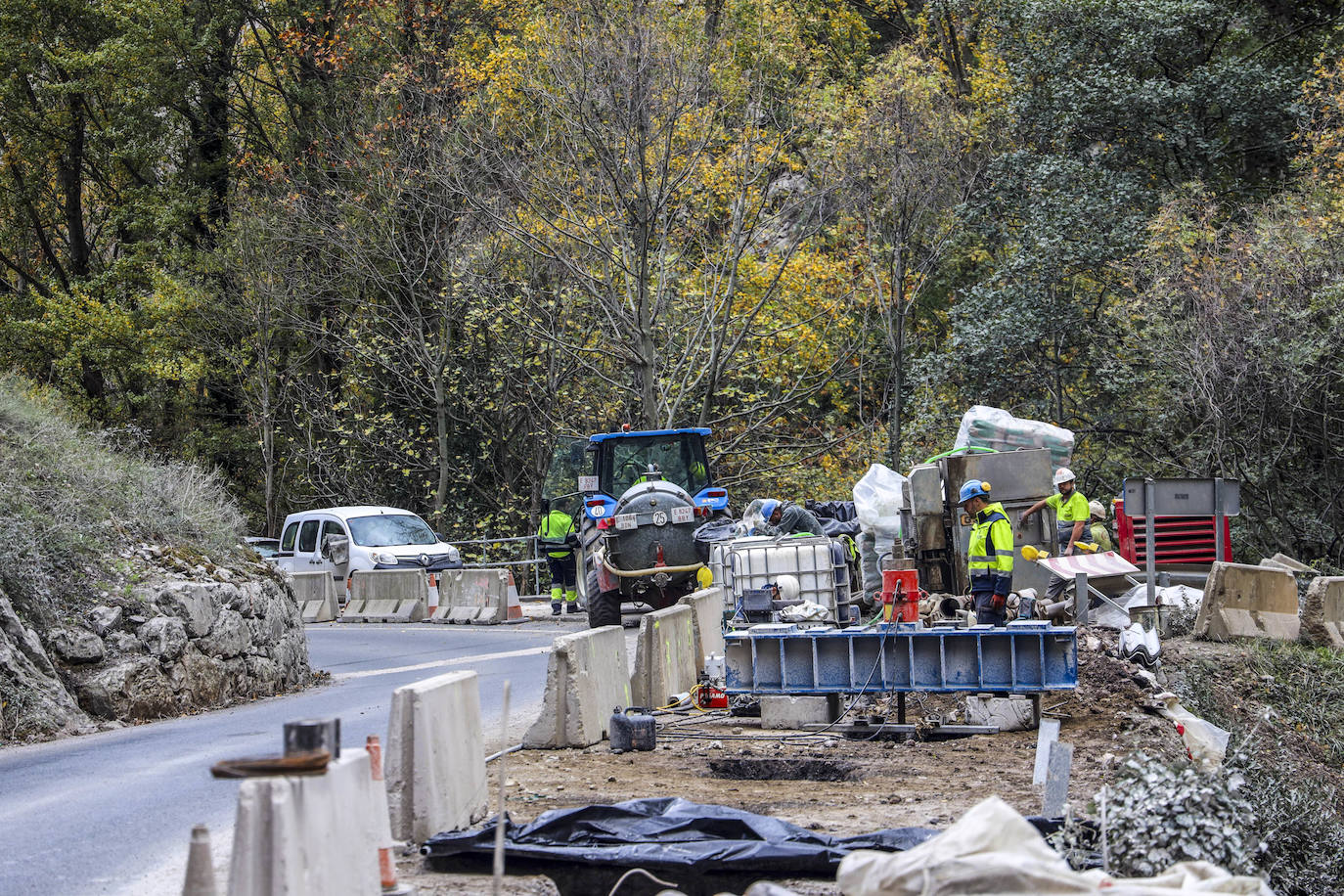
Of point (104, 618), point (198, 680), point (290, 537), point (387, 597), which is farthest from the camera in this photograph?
point (290, 537)

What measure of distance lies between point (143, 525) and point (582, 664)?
6.72m

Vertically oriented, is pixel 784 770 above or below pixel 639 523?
below

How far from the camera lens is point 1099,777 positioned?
9000 mm

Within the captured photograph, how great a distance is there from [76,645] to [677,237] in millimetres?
20443

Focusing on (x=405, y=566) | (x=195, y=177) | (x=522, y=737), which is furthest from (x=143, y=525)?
(x=195, y=177)

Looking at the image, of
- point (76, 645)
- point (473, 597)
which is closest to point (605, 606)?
point (473, 597)

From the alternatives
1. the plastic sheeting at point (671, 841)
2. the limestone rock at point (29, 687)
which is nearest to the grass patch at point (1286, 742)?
the plastic sheeting at point (671, 841)

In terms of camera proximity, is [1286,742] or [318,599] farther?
[318,599]

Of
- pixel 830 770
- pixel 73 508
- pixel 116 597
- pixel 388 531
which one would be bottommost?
pixel 830 770

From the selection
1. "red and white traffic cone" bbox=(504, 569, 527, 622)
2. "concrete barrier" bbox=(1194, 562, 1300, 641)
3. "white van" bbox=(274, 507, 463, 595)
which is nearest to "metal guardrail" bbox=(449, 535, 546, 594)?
"white van" bbox=(274, 507, 463, 595)

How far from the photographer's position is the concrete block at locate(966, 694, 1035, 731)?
1150 cm

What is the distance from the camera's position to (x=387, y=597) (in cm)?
2533

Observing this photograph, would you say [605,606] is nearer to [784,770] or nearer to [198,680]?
[198,680]

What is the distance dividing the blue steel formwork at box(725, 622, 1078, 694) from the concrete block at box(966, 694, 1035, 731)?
2.09 feet
